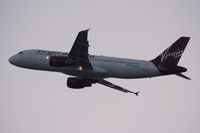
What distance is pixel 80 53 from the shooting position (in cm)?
5094

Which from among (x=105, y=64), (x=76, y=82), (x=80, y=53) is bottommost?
(x=76, y=82)

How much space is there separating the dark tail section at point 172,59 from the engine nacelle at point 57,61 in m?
12.8

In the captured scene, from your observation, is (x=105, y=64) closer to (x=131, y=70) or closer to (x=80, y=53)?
(x=131, y=70)

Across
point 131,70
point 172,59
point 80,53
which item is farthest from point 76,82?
point 172,59

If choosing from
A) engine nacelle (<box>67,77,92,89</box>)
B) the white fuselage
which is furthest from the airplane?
engine nacelle (<box>67,77,92,89</box>)

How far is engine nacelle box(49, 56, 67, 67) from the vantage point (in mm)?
52438

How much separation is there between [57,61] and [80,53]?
3931 mm

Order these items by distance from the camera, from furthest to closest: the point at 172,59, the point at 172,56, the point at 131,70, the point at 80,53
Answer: the point at 131,70, the point at 80,53, the point at 172,56, the point at 172,59

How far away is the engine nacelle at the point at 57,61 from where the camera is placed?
5244 cm

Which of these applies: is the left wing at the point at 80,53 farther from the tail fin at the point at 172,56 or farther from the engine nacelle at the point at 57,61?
the tail fin at the point at 172,56

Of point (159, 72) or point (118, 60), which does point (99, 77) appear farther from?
point (159, 72)

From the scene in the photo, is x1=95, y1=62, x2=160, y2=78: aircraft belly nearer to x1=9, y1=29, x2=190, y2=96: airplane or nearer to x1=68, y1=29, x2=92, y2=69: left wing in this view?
x1=9, y1=29, x2=190, y2=96: airplane

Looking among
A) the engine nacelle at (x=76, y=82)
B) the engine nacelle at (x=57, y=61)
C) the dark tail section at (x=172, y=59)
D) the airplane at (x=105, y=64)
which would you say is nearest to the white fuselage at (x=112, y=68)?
the airplane at (x=105, y=64)

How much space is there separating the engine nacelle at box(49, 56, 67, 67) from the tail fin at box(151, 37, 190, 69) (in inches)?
503
